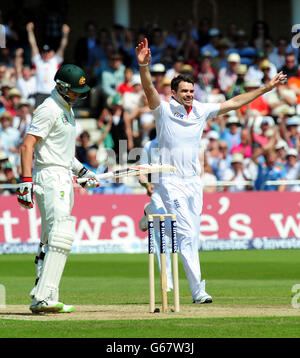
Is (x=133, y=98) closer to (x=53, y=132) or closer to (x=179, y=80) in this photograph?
(x=179, y=80)

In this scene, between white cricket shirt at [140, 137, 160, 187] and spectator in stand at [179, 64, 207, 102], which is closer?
white cricket shirt at [140, 137, 160, 187]

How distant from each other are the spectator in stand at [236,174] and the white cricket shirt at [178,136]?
847 cm

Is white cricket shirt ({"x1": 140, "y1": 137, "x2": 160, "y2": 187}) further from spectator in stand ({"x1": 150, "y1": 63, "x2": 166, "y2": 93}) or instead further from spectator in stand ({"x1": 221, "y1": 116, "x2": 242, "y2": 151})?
spectator in stand ({"x1": 221, "y1": 116, "x2": 242, "y2": 151})

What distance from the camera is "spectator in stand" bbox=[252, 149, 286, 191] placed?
18891 mm

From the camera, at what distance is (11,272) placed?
15086 mm

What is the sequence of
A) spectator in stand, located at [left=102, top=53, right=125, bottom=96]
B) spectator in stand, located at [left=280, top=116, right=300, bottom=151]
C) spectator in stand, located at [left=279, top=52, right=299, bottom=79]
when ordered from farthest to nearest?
spectator in stand, located at [left=279, top=52, right=299, bottom=79] → spectator in stand, located at [left=102, top=53, right=125, bottom=96] → spectator in stand, located at [left=280, top=116, right=300, bottom=151]

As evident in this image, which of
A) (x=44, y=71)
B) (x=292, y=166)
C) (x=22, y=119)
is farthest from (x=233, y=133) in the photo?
(x=22, y=119)

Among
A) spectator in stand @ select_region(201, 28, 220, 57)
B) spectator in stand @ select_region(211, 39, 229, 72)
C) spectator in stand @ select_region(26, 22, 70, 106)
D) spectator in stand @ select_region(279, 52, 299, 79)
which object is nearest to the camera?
spectator in stand @ select_region(26, 22, 70, 106)

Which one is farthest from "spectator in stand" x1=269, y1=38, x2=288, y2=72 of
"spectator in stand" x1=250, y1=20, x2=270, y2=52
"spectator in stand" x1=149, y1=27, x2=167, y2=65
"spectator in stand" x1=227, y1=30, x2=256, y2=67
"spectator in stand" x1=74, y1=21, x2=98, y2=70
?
"spectator in stand" x1=74, y1=21, x2=98, y2=70

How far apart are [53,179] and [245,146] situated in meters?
11.0

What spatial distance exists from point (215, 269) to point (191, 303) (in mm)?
4760

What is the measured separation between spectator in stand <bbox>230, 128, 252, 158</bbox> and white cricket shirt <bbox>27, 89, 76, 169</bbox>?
10.5m

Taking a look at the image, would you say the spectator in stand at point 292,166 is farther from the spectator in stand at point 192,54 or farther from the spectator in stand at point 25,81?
the spectator in stand at point 25,81
